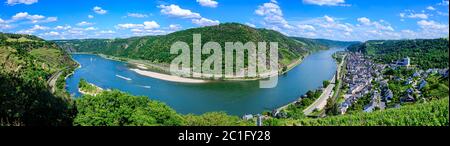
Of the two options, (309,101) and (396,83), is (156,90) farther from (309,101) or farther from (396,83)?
(396,83)

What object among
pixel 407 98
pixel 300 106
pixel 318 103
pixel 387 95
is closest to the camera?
pixel 407 98

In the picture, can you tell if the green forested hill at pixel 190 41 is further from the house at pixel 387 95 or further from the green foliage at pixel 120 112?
the green foliage at pixel 120 112

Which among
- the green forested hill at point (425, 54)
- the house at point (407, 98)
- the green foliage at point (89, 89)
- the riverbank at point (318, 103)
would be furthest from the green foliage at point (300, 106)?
the green foliage at point (89, 89)

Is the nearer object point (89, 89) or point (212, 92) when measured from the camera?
point (89, 89)

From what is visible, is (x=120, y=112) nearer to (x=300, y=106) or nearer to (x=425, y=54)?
(x=300, y=106)

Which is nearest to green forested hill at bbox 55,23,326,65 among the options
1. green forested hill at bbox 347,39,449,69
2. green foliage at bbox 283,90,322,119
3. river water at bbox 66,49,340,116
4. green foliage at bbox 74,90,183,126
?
green forested hill at bbox 347,39,449,69

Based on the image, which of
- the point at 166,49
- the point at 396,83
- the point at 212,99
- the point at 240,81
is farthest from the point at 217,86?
the point at 166,49

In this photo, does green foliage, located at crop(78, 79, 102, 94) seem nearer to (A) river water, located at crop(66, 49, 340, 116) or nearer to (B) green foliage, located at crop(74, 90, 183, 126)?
(A) river water, located at crop(66, 49, 340, 116)

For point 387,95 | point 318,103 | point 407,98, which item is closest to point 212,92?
point 318,103
